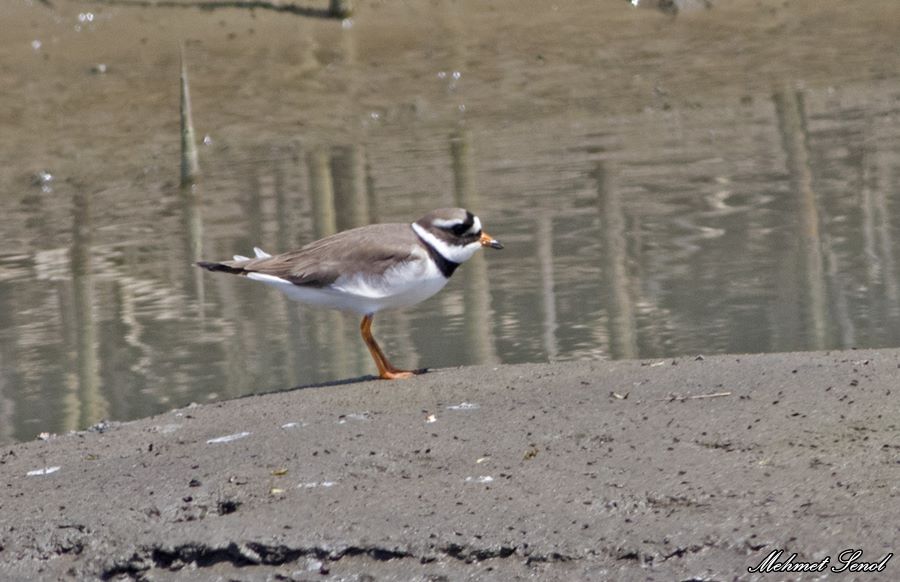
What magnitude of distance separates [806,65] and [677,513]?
13.4 meters

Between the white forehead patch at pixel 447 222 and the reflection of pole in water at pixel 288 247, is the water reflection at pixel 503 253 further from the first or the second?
the white forehead patch at pixel 447 222

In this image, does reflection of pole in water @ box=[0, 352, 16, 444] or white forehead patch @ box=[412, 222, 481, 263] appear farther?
reflection of pole in water @ box=[0, 352, 16, 444]

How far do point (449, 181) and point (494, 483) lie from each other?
27.7 ft

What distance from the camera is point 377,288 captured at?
7039 mm

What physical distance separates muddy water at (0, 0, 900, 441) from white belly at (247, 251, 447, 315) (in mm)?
1131

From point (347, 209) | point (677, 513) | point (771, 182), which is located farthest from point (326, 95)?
point (677, 513)

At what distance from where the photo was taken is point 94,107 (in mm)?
17469

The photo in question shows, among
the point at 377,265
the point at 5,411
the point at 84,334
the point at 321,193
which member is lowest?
the point at 5,411

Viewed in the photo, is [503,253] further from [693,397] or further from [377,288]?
[693,397]

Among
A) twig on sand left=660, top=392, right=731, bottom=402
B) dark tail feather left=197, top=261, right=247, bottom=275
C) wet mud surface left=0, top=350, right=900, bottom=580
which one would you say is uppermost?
dark tail feather left=197, top=261, right=247, bottom=275

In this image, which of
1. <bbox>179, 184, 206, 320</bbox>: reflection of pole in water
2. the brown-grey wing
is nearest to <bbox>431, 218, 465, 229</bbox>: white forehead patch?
the brown-grey wing

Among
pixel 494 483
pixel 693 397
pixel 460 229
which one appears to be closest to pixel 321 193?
pixel 460 229

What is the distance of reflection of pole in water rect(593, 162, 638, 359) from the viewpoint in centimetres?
849

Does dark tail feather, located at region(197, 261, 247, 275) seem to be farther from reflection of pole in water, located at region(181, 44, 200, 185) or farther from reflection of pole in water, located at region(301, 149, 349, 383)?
reflection of pole in water, located at region(181, 44, 200, 185)
